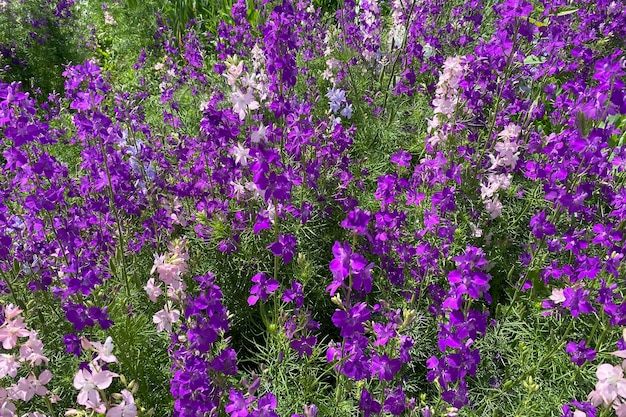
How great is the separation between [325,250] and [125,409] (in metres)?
1.87

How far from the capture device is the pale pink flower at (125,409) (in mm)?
1309

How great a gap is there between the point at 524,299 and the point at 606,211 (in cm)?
111

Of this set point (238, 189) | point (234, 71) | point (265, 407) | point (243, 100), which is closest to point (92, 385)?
point (265, 407)

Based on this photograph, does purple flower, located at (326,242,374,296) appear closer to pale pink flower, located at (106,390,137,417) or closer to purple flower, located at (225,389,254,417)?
purple flower, located at (225,389,254,417)

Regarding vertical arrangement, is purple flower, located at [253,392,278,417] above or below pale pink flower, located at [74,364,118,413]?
below

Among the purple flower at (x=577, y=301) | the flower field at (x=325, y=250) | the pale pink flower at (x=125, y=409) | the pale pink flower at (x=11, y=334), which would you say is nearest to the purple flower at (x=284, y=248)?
the flower field at (x=325, y=250)

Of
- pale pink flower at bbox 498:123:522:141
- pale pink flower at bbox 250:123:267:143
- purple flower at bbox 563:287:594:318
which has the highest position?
pale pink flower at bbox 250:123:267:143

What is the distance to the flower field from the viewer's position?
170 centimetres

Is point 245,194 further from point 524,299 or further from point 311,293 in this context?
point 524,299

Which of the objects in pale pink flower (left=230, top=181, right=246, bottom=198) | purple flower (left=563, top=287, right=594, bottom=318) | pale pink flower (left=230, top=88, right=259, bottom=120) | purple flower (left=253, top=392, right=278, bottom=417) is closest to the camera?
purple flower (left=253, top=392, right=278, bottom=417)

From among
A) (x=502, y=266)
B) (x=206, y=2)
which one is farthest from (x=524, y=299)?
(x=206, y=2)

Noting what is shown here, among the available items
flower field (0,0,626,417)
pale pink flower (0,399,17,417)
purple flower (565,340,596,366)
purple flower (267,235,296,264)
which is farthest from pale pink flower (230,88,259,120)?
purple flower (565,340,596,366)

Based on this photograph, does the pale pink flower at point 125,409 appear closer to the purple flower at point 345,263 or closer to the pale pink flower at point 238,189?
the purple flower at point 345,263

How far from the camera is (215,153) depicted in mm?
3004
